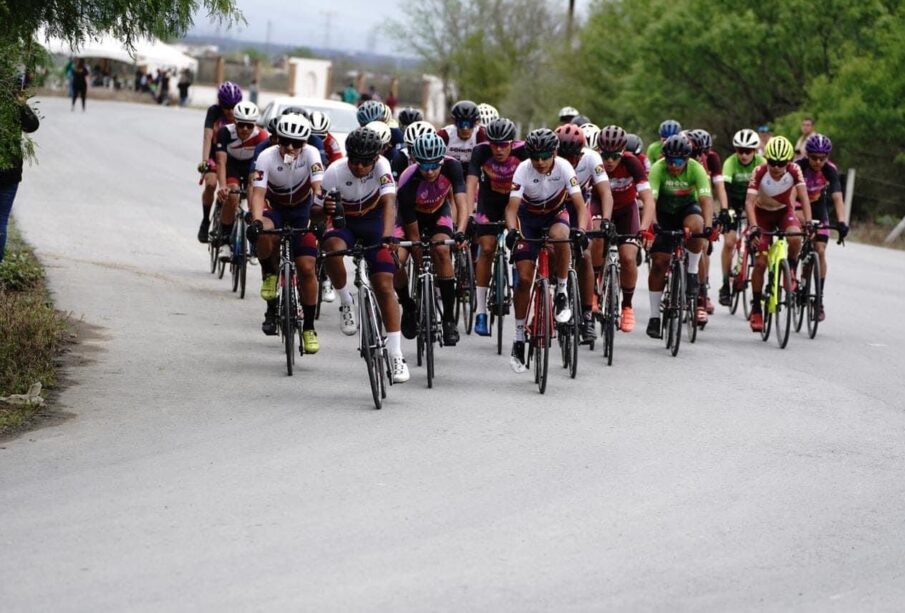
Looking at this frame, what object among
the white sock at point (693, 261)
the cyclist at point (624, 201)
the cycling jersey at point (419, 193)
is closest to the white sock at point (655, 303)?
the cyclist at point (624, 201)

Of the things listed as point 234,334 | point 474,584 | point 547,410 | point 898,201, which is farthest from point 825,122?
point 474,584

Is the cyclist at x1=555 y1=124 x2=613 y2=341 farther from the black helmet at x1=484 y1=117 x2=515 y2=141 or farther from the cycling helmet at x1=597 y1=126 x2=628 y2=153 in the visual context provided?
the black helmet at x1=484 y1=117 x2=515 y2=141

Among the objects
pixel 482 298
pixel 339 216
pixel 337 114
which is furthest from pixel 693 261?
pixel 337 114

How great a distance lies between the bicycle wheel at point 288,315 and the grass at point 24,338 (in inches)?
67.4

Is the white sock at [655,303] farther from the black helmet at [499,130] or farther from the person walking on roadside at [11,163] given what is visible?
the person walking on roadside at [11,163]

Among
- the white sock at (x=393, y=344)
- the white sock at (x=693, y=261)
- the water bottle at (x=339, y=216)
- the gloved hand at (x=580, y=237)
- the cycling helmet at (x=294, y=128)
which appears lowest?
the white sock at (x=393, y=344)

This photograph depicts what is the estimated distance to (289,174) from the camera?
41.9ft

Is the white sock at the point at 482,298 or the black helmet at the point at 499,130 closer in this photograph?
the black helmet at the point at 499,130

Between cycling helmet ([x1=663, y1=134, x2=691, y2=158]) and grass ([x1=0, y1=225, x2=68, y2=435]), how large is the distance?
550 centimetres

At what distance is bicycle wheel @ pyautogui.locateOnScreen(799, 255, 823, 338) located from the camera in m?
15.2

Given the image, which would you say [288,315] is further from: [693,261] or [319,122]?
[693,261]

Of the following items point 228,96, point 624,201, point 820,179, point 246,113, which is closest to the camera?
point 624,201

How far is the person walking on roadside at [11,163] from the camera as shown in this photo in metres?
10.3

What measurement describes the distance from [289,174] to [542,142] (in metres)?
2.09
